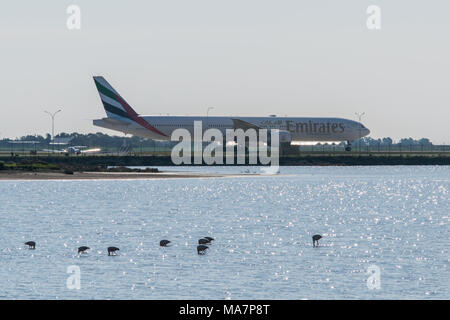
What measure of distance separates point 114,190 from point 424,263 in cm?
6024

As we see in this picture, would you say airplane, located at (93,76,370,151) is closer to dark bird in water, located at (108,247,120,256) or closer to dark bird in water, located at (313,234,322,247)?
dark bird in water, located at (313,234,322,247)

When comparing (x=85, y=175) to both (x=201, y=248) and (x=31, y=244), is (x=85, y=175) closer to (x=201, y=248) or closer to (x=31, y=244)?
(x=31, y=244)

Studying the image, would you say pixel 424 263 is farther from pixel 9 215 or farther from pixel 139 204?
pixel 139 204

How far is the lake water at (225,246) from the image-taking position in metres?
35.6

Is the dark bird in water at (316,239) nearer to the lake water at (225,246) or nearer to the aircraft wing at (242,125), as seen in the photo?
the lake water at (225,246)

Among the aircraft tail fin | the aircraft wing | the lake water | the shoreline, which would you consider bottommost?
the lake water

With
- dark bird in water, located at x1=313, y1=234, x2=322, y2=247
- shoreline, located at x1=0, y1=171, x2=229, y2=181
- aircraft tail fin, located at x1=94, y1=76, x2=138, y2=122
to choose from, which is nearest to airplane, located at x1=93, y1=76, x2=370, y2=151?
aircraft tail fin, located at x1=94, y1=76, x2=138, y2=122

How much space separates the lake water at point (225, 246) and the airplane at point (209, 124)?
5499 centimetres

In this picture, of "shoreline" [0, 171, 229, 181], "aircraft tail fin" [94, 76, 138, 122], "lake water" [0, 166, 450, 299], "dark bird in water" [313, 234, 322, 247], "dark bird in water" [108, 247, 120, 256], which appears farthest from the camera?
"aircraft tail fin" [94, 76, 138, 122]

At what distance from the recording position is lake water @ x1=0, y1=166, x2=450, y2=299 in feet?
117

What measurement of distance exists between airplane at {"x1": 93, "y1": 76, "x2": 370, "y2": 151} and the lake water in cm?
5499

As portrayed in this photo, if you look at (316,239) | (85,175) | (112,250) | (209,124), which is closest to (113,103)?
(209,124)

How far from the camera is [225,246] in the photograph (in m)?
47.8
